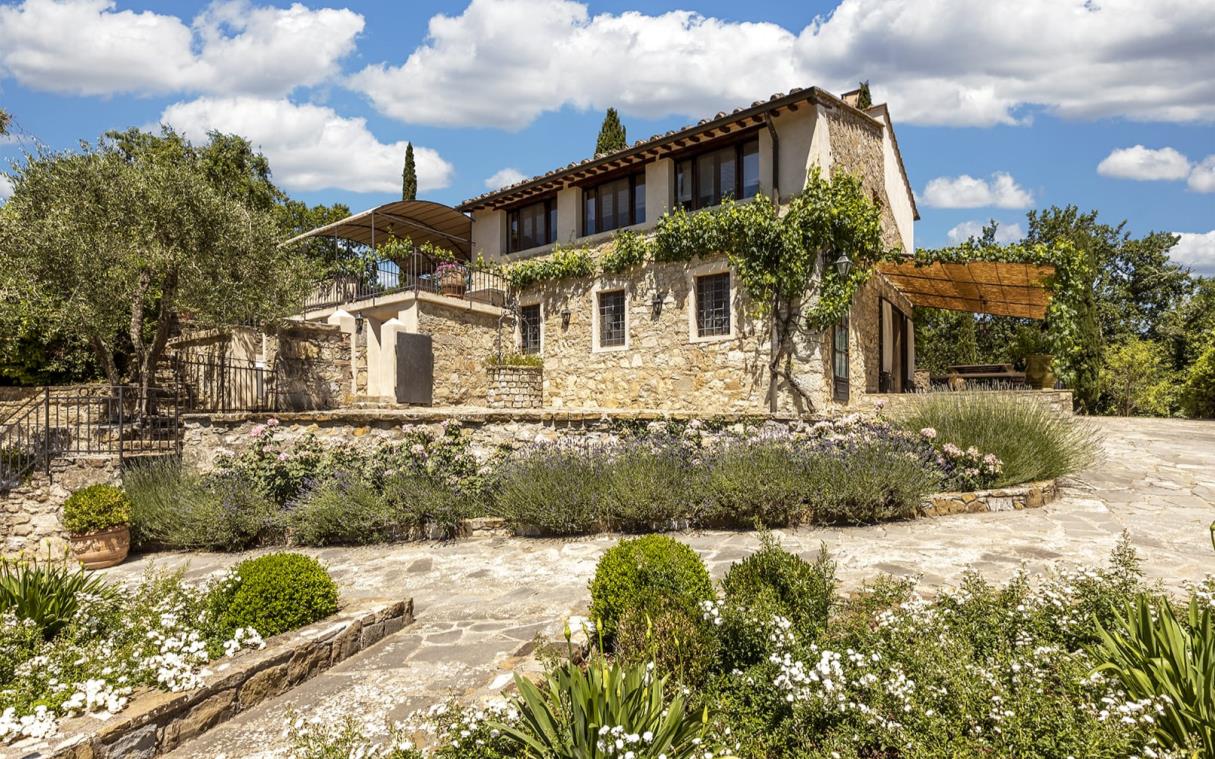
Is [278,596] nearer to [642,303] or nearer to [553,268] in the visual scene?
[642,303]

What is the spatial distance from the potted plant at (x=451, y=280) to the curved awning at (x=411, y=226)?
7.34 ft

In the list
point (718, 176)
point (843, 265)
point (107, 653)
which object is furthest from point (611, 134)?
point (107, 653)

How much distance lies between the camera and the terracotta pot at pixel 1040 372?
13.3m

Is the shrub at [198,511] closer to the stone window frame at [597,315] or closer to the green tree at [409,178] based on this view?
the stone window frame at [597,315]

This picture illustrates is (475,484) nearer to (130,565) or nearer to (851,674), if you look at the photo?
(130,565)

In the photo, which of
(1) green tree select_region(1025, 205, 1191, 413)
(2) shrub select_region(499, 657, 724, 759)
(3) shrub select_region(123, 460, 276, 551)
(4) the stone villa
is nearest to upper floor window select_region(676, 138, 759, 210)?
(4) the stone villa

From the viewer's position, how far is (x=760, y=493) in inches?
273

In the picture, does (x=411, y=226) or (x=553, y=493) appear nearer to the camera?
(x=553, y=493)

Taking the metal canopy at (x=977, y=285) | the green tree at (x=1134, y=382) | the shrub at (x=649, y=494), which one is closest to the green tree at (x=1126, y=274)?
the green tree at (x=1134, y=382)

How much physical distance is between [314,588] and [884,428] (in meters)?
7.29

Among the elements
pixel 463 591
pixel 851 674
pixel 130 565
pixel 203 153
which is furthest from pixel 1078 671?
pixel 203 153

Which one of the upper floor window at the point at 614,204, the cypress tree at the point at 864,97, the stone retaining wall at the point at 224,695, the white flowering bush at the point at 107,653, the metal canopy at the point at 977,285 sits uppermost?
the cypress tree at the point at 864,97

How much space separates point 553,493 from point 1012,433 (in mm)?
6205

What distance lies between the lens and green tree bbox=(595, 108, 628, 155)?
2192 cm
